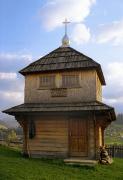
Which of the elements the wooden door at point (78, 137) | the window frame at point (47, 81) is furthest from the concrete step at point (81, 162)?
the window frame at point (47, 81)

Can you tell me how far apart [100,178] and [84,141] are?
4141mm

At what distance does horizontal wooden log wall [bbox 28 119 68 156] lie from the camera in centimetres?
1808

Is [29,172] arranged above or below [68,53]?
below

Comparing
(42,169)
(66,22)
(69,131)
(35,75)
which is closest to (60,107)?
(69,131)

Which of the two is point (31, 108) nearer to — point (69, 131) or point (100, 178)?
point (69, 131)

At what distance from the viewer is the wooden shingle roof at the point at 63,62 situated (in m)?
18.7

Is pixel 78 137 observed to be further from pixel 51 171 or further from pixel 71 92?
pixel 51 171

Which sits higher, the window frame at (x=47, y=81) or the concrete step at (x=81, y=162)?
the window frame at (x=47, y=81)

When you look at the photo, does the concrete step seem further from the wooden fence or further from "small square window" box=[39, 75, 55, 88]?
the wooden fence

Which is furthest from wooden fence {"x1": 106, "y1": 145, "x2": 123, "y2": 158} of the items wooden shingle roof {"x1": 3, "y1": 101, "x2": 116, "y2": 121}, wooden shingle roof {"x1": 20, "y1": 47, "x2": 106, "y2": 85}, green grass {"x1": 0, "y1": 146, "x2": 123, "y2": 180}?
green grass {"x1": 0, "y1": 146, "x2": 123, "y2": 180}

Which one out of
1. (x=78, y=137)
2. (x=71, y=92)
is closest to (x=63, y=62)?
(x=71, y=92)

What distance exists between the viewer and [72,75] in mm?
18875

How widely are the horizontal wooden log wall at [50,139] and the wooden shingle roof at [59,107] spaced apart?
0.86 metres

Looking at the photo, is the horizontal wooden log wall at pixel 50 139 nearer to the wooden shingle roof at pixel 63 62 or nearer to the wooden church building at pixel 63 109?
the wooden church building at pixel 63 109
